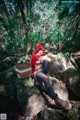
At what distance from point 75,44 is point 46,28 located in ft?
9.03

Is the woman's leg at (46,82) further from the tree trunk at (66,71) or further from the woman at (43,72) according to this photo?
the tree trunk at (66,71)

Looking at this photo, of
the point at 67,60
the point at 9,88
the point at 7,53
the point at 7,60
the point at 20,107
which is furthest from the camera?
the point at 7,53

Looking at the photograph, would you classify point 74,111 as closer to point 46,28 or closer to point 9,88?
point 9,88

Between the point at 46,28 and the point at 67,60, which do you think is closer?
the point at 67,60

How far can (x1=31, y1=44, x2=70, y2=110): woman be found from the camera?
4.16 m

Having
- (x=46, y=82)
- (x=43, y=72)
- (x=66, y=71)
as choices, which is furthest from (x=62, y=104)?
(x=66, y=71)

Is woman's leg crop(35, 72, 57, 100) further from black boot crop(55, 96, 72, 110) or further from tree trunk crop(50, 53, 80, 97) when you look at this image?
tree trunk crop(50, 53, 80, 97)

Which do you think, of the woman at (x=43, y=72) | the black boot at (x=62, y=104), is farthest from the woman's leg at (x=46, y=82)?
the black boot at (x=62, y=104)

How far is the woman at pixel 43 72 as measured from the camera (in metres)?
4.16

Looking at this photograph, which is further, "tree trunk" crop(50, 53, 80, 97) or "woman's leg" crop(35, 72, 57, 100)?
"tree trunk" crop(50, 53, 80, 97)

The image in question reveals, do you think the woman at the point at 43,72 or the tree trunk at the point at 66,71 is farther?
Result: the tree trunk at the point at 66,71

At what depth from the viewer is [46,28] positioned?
32.3ft

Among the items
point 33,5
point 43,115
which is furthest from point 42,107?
point 33,5

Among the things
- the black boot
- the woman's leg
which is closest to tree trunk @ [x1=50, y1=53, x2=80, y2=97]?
the black boot
